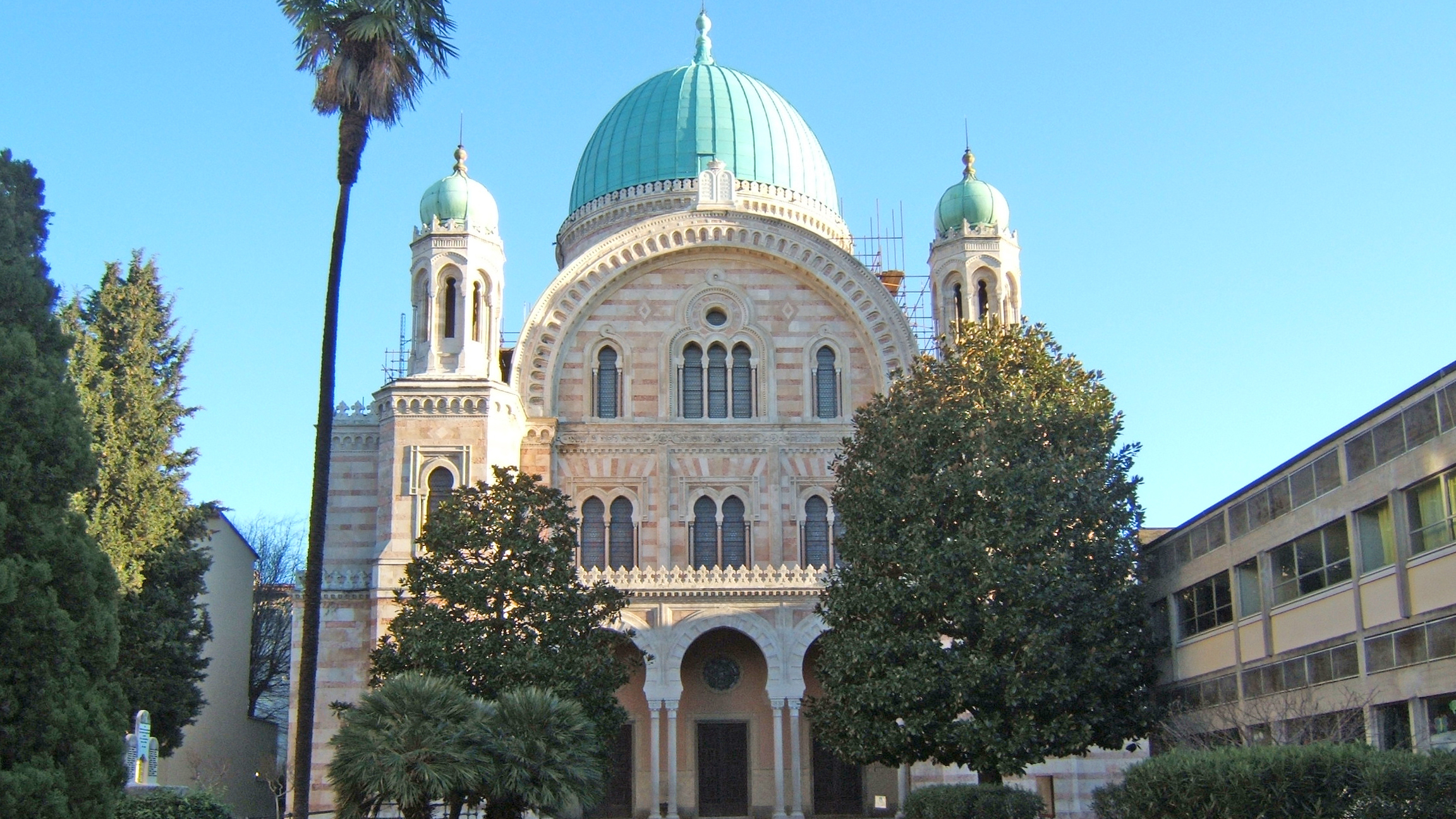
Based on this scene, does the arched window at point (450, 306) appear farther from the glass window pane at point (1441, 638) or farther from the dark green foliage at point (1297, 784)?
the glass window pane at point (1441, 638)

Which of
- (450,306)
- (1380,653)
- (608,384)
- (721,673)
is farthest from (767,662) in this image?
(1380,653)

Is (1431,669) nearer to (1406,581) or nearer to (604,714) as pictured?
(1406,581)

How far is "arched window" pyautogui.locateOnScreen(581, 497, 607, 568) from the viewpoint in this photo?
3528 cm

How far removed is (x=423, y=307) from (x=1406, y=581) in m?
22.7

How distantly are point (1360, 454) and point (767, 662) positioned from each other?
50.9ft

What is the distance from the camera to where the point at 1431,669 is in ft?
61.3

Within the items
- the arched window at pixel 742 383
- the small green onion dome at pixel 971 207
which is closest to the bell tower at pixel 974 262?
the small green onion dome at pixel 971 207

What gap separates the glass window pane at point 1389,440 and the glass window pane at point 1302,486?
5.72ft

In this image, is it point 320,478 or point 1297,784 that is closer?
point 1297,784

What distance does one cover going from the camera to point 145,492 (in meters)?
29.7

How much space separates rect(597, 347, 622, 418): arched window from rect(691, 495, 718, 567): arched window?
302cm

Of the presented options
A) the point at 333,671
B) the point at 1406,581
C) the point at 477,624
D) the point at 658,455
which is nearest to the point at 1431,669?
the point at 1406,581

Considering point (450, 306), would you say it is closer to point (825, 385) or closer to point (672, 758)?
point (825, 385)

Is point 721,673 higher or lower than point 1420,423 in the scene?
lower
